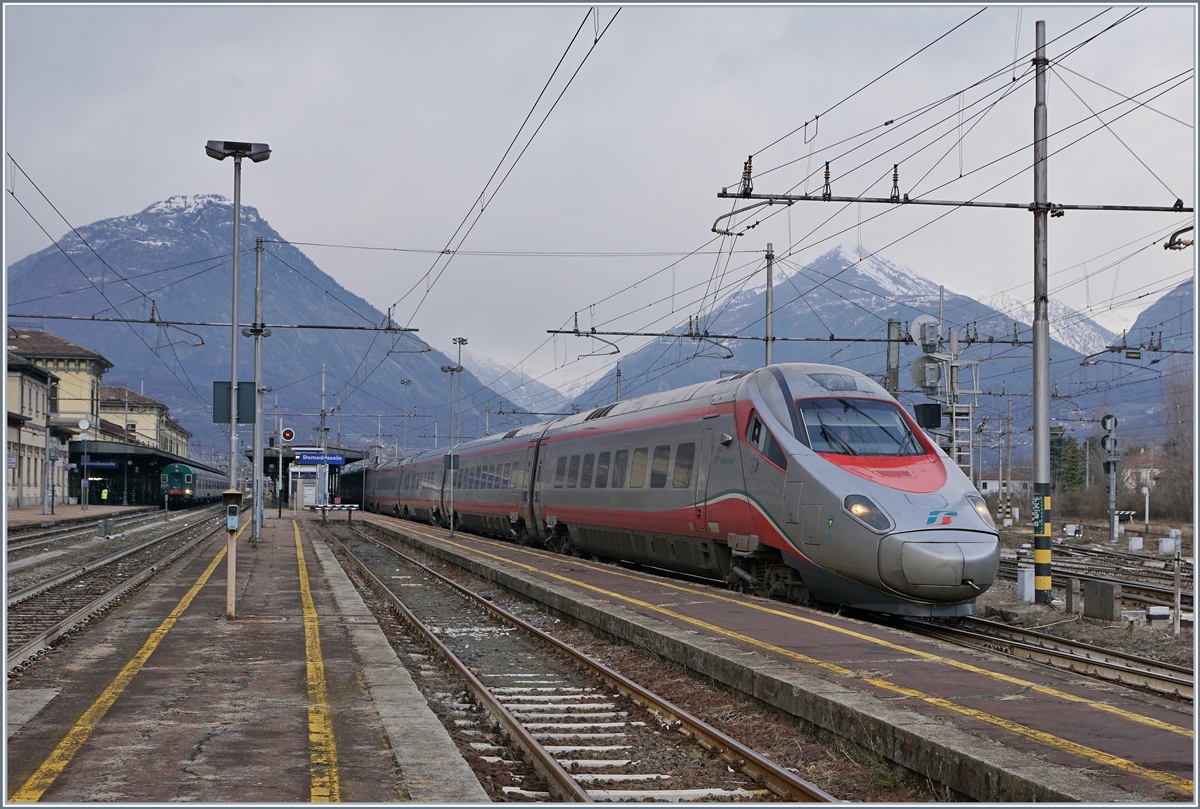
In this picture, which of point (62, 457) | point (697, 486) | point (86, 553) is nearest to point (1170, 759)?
point (697, 486)

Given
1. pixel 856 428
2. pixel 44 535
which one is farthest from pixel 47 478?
pixel 856 428

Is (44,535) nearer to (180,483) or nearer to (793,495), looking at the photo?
(793,495)

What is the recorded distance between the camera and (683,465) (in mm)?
18953

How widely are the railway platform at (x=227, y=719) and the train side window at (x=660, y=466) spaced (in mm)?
6232

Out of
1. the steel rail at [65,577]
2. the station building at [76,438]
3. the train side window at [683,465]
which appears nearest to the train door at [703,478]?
the train side window at [683,465]

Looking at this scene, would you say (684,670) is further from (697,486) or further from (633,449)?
(633,449)

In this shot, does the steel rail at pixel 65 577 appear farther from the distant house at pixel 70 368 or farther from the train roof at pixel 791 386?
the distant house at pixel 70 368

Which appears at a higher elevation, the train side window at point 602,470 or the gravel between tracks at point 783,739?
the train side window at point 602,470

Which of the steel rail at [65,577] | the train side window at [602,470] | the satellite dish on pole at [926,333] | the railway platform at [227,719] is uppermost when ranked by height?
the satellite dish on pole at [926,333]

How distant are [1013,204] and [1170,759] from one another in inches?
529

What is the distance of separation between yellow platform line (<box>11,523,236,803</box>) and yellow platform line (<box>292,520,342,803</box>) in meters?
1.51

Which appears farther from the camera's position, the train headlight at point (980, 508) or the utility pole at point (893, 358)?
the utility pole at point (893, 358)

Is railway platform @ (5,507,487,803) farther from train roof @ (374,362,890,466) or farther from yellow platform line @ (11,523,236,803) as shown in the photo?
train roof @ (374,362,890,466)

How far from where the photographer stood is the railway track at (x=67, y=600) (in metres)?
12.5
